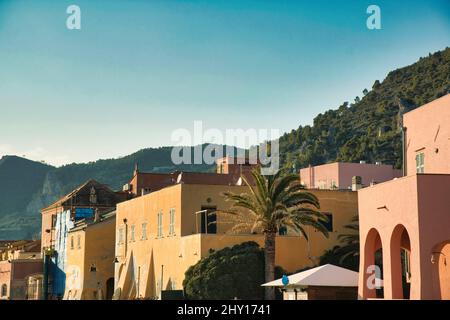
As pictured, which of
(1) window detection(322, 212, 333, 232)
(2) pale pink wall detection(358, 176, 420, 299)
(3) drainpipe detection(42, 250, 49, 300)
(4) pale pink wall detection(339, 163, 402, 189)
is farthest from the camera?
(4) pale pink wall detection(339, 163, 402, 189)

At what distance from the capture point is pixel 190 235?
43406 millimetres

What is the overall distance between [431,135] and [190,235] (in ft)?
52.7

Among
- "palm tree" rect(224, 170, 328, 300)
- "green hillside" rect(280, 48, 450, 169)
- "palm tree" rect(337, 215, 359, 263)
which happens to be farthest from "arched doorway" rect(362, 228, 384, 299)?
"green hillside" rect(280, 48, 450, 169)

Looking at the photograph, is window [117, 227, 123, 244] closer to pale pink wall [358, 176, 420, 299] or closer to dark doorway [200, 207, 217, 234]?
dark doorway [200, 207, 217, 234]

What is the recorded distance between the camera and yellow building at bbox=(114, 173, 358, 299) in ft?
141

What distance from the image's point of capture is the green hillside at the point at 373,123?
103 m

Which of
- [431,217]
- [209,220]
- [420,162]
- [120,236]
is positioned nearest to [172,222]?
[209,220]

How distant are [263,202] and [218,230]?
210 inches

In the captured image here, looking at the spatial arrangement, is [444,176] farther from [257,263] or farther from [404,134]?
[257,263]

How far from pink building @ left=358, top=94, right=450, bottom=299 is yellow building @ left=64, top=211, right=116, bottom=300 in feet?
99.1

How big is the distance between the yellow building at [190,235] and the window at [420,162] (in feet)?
38.0

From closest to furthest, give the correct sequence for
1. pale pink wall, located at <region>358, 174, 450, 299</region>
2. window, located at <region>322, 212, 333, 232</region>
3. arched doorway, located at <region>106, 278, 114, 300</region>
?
pale pink wall, located at <region>358, 174, 450, 299</region>, window, located at <region>322, 212, 333, 232</region>, arched doorway, located at <region>106, 278, 114, 300</region>

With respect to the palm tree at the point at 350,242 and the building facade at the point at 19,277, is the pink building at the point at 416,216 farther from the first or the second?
the building facade at the point at 19,277
